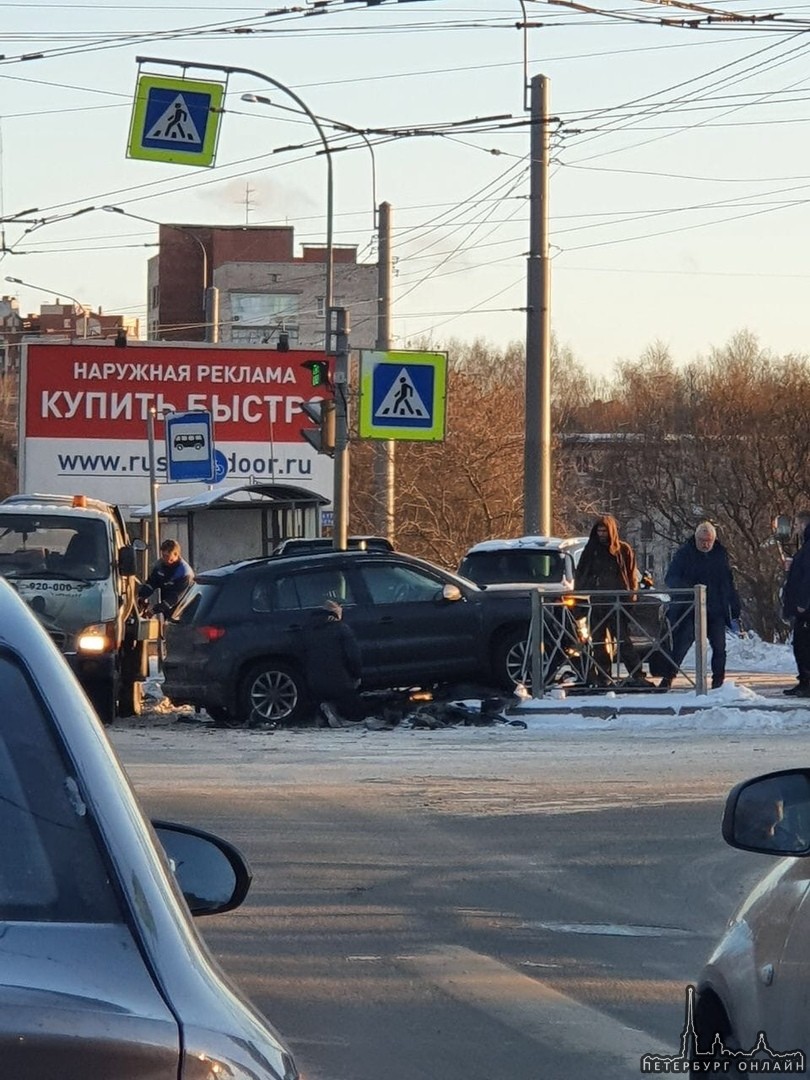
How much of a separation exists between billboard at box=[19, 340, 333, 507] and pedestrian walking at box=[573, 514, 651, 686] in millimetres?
23525

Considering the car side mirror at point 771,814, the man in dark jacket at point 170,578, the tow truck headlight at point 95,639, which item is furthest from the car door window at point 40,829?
the man in dark jacket at point 170,578

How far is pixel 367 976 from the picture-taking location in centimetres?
641

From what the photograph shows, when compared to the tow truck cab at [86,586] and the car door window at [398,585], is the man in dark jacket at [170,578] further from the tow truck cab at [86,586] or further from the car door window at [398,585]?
the car door window at [398,585]

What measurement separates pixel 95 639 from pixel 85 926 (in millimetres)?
14922

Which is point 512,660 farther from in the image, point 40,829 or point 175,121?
point 40,829

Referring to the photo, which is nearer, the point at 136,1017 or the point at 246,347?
the point at 136,1017

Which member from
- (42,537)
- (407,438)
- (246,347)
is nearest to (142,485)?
(246,347)

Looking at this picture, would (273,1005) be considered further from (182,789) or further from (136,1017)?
(182,789)

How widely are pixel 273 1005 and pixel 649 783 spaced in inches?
247

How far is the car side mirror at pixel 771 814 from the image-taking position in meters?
3.37

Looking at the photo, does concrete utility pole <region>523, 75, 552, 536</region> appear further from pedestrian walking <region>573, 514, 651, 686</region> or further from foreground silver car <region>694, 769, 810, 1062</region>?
foreground silver car <region>694, 769, 810, 1062</region>

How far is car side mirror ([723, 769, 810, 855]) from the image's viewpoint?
3369mm

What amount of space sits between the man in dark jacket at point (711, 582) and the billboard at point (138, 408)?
913 inches

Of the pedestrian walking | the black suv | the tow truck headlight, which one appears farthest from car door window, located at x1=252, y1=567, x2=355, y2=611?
the pedestrian walking
